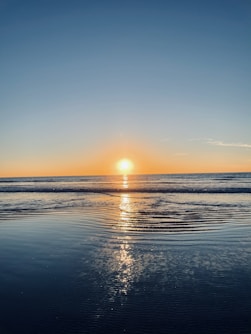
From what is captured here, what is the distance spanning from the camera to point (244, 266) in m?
8.64

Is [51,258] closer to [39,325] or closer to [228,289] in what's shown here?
[39,325]

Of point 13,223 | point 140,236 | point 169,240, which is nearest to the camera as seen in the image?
point 169,240

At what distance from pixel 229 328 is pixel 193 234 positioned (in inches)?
319

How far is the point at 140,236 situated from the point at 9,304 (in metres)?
7.63

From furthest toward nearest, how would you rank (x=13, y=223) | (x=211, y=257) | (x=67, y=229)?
(x=13, y=223)
(x=67, y=229)
(x=211, y=257)

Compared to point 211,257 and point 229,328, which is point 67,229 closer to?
point 211,257

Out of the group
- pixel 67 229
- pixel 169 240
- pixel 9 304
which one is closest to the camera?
pixel 9 304

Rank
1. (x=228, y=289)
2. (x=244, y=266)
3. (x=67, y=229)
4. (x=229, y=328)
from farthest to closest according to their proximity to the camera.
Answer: (x=67, y=229) < (x=244, y=266) < (x=228, y=289) < (x=229, y=328)

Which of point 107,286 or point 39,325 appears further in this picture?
point 107,286

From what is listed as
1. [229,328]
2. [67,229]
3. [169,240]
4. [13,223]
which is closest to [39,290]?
[229,328]

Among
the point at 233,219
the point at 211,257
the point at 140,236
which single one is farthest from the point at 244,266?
the point at 233,219

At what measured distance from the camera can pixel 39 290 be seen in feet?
22.9

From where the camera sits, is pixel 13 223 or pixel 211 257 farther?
pixel 13 223

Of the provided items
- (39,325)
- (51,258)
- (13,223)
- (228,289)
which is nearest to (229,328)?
(228,289)
